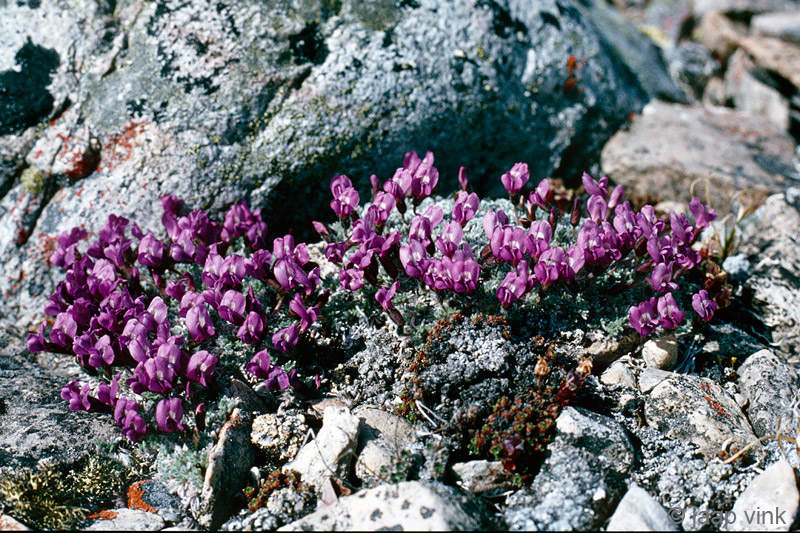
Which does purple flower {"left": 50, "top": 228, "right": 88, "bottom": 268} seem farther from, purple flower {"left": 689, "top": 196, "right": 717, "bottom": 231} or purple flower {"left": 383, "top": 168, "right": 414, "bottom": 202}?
purple flower {"left": 689, "top": 196, "right": 717, "bottom": 231}

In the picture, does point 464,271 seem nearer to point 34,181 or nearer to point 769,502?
point 769,502

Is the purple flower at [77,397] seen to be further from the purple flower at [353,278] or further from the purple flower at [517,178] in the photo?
the purple flower at [517,178]

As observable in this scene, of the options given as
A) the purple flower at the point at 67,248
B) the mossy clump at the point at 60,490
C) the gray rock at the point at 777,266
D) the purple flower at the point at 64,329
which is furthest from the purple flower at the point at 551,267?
the purple flower at the point at 67,248

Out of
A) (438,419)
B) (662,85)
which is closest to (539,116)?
(662,85)

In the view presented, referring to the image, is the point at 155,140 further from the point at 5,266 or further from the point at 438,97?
the point at 438,97

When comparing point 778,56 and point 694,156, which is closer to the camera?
point 694,156

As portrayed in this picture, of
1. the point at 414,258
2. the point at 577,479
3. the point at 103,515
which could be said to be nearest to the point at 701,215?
the point at 414,258
